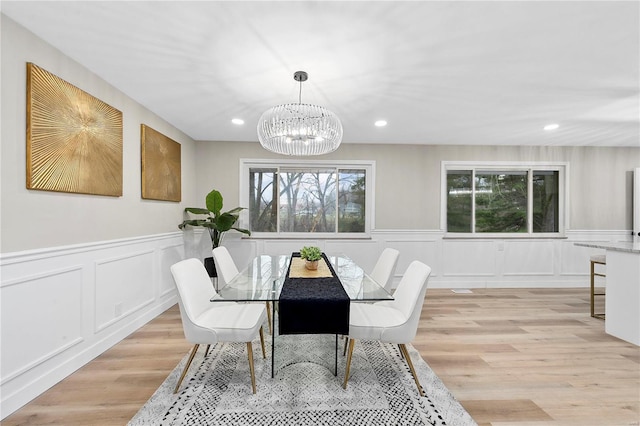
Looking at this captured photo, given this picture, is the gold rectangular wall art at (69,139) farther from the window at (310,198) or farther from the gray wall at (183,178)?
the window at (310,198)

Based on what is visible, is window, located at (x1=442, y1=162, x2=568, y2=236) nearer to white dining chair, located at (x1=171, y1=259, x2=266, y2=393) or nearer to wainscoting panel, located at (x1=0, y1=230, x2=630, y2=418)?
wainscoting panel, located at (x1=0, y1=230, x2=630, y2=418)

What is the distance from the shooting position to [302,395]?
1943mm

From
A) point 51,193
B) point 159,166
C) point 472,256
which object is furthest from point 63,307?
point 472,256

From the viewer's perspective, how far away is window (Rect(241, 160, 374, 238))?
4.72 m

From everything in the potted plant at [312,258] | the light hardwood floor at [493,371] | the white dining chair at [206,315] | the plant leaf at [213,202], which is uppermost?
the plant leaf at [213,202]

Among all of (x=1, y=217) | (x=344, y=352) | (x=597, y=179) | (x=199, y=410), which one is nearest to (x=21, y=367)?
(x=1, y=217)

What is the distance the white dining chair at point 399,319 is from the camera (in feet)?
6.26

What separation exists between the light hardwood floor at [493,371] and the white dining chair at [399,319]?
1.87 feet

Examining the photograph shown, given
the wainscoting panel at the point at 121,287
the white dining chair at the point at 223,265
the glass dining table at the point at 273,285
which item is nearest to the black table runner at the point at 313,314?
the glass dining table at the point at 273,285

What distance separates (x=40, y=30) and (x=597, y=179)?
23.0ft

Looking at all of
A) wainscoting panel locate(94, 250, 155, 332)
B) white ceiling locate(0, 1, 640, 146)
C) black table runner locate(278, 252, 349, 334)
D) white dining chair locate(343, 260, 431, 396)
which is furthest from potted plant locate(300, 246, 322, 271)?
wainscoting panel locate(94, 250, 155, 332)

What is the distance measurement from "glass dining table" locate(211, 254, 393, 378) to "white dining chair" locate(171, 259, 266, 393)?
0.18 m

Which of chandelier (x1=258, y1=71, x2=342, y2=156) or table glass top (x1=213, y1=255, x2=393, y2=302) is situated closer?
table glass top (x1=213, y1=255, x2=393, y2=302)

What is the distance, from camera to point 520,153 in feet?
15.6
